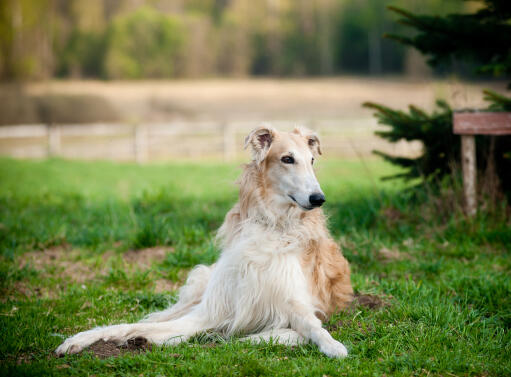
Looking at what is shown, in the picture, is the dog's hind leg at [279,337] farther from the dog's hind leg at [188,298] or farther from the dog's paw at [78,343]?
the dog's paw at [78,343]

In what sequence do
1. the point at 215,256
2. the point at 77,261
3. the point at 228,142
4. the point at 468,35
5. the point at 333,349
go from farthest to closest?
the point at 228,142 → the point at 468,35 → the point at 77,261 → the point at 215,256 → the point at 333,349

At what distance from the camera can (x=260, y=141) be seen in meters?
4.07

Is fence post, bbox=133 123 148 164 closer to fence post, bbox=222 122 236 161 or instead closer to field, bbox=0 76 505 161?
field, bbox=0 76 505 161

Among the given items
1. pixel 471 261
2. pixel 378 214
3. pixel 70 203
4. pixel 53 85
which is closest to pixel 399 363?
pixel 471 261

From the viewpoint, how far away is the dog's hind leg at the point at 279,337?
3.62m

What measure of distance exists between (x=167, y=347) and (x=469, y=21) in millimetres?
5302

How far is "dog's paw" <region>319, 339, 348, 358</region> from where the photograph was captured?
131 inches

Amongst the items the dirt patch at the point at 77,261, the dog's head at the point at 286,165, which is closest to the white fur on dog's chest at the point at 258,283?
the dog's head at the point at 286,165

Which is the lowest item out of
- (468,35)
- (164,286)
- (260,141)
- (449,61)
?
(164,286)

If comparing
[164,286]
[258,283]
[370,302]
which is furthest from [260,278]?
[164,286]

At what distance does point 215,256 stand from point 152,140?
19498mm

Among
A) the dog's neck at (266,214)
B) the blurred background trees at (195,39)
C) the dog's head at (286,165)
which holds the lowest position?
the dog's neck at (266,214)

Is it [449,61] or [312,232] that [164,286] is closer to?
[312,232]

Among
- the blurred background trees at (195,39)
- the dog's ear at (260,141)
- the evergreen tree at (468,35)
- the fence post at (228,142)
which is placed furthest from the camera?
the blurred background trees at (195,39)
